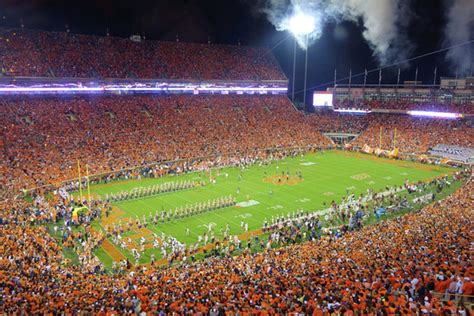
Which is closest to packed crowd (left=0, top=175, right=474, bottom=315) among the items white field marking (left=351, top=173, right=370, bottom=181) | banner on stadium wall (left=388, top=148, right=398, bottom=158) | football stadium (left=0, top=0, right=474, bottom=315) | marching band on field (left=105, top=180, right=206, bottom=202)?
football stadium (left=0, top=0, right=474, bottom=315)

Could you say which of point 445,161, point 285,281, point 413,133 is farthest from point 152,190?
point 413,133

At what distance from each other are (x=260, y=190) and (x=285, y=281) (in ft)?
63.1

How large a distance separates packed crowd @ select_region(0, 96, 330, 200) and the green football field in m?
4.20

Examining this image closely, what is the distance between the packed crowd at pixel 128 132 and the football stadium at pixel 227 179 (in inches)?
8.6

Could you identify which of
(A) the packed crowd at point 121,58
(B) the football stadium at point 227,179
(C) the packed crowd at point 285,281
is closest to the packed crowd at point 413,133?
(B) the football stadium at point 227,179

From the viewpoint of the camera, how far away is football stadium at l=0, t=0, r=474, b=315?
40.6 ft

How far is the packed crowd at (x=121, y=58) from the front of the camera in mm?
42812

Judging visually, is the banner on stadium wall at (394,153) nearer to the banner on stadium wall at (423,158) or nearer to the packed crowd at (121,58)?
the banner on stadium wall at (423,158)

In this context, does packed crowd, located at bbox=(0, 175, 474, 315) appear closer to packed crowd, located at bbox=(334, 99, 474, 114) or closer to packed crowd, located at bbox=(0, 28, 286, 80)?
packed crowd, located at bbox=(0, 28, 286, 80)

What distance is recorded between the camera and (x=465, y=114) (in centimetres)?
4931

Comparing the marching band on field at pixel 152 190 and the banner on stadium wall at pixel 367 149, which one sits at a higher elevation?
the banner on stadium wall at pixel 367 149

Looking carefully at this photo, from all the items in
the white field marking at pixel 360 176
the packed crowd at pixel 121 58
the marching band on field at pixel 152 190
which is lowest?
the marching band on field at pixel 152 190

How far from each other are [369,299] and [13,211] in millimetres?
19622

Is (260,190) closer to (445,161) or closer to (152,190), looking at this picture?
(152,190)
